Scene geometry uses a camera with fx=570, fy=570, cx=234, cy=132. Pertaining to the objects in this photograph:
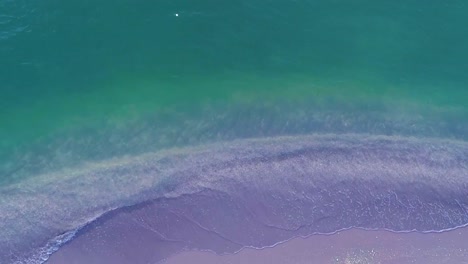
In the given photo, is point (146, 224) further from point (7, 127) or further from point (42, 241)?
point (7, 127)

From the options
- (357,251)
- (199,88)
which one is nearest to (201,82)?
(199,88)

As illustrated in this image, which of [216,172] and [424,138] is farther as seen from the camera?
[424,138]

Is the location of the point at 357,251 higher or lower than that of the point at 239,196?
lower

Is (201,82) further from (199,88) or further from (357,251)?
(357,251)

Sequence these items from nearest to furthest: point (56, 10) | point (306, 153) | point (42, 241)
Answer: point (42, 241) → point (306, 153) → point (56, 10)

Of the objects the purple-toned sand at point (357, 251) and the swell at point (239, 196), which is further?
the swell at point (239, 196)

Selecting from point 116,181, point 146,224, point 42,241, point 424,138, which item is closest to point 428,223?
point 424,138

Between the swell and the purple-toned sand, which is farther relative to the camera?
the swell

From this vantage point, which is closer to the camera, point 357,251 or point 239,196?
point 357,251
